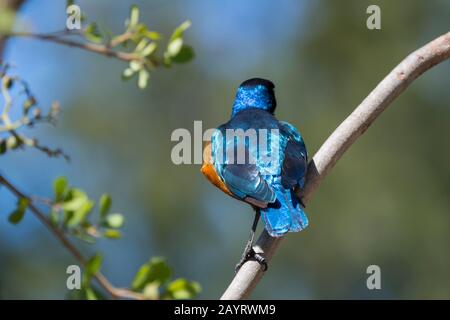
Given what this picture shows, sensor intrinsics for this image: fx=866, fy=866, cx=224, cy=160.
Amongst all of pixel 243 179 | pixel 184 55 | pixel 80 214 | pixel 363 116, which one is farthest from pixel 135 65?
pixel 243 179

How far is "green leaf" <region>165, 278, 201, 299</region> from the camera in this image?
2.44m

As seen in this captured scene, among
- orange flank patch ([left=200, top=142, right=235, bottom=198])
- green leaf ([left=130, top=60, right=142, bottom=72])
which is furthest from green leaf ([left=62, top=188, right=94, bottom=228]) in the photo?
orange flank patch ([left=200, top=142, right=235, bottom=198])

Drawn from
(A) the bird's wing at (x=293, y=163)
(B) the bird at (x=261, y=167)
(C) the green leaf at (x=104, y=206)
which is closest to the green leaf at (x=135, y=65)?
(C) the green leaf at (x=104, y=206)

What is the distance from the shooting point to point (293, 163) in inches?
153

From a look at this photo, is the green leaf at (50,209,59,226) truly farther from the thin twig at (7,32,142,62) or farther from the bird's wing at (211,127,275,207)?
the bird's wing at (211,127,275,207)

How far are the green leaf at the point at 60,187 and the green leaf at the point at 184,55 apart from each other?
2.12 ft

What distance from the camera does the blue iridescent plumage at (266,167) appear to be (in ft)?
12.4

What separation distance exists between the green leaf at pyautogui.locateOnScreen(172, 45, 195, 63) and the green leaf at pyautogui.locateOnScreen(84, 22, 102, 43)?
258 millimetres

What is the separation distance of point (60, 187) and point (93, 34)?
1.93 feet

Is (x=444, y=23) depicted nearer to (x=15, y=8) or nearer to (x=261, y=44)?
(x=261, y=44)

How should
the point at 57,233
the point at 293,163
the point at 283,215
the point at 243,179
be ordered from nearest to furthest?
the point at 57,233, the point at 283,215, the point at 293,163, the point at 243,179

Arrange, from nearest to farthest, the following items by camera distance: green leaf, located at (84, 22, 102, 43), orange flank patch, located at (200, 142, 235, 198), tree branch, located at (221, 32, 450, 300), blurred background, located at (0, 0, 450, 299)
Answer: green leaf, located at (84, 22, 102, 43) < tree branch, located at (221, 32, 450, 300) < orange flank patch, located at (200, 142, 235, 198) < blurred background, located at (0, 0, 450, 299)

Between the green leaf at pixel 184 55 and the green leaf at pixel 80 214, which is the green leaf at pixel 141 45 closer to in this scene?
the green leaf at pixel 184 55

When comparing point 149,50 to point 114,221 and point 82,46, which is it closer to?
point 82,46
